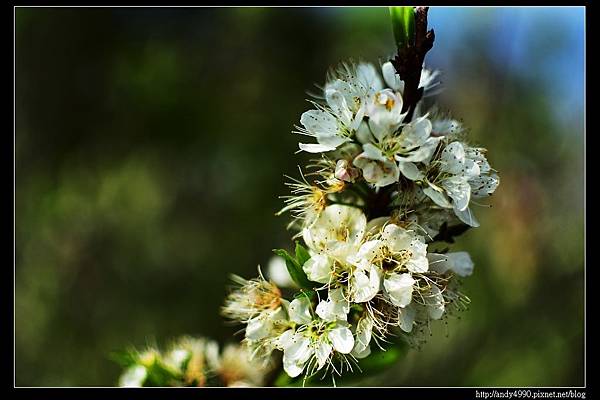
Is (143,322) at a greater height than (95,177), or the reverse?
(95,177)

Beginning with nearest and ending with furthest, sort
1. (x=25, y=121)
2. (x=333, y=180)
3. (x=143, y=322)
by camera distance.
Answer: (x=333, y=180), (x=143, y=322), (x=25, y=121)

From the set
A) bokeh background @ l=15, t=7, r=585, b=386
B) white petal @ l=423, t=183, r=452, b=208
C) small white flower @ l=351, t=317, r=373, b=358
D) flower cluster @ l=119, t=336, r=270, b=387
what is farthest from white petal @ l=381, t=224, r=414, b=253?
bokeh background @ l=15, t=7, r=585, b=386

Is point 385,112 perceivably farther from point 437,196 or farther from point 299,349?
point 299,349

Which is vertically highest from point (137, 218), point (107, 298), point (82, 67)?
point (82, 67)

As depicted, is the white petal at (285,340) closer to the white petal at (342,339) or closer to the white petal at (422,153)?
the white petal at (342,339)

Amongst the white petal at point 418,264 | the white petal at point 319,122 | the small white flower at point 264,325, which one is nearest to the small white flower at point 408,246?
the white petal at point 418,264

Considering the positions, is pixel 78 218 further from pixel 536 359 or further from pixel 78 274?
pixel 536 359

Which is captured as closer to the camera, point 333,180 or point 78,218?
point 333,180
